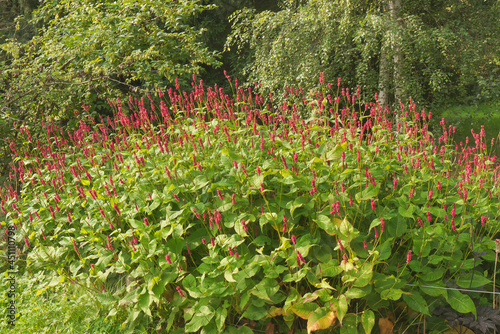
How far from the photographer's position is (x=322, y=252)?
240 cm

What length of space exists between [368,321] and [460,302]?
545mm

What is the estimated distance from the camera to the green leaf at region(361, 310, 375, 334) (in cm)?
205

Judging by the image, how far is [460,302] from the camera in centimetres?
220

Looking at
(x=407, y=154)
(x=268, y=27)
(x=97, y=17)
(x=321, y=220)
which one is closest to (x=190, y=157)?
(x=321, y=220)

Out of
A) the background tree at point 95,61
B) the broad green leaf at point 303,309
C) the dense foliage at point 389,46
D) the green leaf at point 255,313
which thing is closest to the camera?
the broad green leaf at point 303,309

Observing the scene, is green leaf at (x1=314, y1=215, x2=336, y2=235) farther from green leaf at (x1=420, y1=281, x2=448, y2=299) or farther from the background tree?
the background tree

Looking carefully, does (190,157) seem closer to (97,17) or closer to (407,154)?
(407,154)

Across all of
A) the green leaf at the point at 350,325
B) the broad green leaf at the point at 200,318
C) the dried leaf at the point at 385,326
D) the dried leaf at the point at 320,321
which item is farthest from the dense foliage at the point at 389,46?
the broad green leaf at the point at 200,318

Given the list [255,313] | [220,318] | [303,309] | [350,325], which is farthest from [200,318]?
[350,325]

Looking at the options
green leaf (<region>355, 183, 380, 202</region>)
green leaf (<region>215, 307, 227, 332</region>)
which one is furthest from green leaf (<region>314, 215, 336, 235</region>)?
green leaf (<region>215, 307, 227, 332</region>)

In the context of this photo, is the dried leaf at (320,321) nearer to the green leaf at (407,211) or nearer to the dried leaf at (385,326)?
the dried leaf at (385,326)

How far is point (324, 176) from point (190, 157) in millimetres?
905

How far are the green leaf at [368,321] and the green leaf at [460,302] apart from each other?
Answer: 0.46 metres

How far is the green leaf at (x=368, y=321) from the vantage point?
6.72 feet
